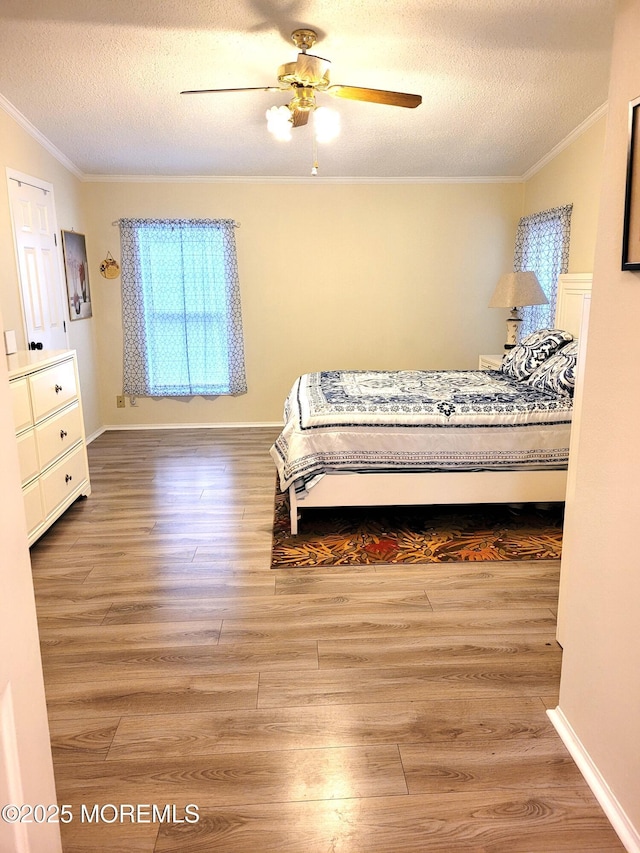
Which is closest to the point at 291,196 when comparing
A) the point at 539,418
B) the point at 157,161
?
the point at 157,161

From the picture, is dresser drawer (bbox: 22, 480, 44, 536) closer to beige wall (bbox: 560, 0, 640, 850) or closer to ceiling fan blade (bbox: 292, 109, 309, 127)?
ceiling fan blade (bbox: 292, 109, 309, 127)

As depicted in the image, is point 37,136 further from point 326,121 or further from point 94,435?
point 94,435

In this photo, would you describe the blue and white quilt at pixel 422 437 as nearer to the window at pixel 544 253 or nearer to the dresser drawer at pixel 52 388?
the dresser drawer at pixel 52 388

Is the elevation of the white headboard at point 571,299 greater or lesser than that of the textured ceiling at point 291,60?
lesser

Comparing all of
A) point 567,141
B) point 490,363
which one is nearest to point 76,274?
point 490,363

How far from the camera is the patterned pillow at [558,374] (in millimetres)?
3508

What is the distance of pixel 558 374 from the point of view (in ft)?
11.8

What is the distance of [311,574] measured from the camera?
9.35 feet

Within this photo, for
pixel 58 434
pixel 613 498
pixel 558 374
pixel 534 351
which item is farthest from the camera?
pixel 534 351

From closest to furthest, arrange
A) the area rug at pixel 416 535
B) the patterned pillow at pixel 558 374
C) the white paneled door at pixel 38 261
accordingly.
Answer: the area rug at pixel 416 535
the patterned pillow at pixel 558 374
the white paneled door at pixel 38 261

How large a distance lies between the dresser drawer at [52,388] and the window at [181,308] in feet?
6.81

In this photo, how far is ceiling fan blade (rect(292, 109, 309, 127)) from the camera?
10.4 feet

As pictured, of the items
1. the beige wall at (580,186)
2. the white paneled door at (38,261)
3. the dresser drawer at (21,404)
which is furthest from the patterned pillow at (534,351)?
the white paneled door at (38,261)

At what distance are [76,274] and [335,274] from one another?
7.89ft
